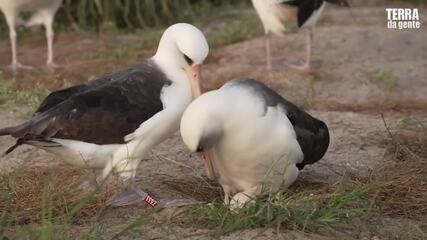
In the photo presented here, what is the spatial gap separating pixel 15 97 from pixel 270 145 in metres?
3.09

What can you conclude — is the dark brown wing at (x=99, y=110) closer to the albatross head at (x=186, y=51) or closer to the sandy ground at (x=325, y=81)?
the albatross head at (x=186, y=51)

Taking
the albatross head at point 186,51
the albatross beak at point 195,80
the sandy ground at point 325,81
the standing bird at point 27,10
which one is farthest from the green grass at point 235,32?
the albatross beak at point 195,80

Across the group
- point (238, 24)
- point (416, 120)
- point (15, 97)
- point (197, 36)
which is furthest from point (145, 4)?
point (197, 36)

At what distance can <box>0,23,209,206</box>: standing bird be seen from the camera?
152 inches

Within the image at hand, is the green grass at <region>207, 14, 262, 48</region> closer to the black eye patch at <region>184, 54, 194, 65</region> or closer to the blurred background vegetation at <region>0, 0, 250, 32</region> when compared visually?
the blurred background vegetation at <region>0, 0, 250, 32</region>

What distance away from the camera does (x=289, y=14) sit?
25.7 feet

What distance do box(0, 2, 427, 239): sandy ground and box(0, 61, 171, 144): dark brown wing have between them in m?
0.39

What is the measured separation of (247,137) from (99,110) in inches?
28.9

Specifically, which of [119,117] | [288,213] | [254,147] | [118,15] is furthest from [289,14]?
[288,213]

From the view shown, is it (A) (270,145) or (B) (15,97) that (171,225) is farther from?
(B) (15,97)

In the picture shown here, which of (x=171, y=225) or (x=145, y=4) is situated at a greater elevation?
(x=171, y=225)

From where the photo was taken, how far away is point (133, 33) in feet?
32.7

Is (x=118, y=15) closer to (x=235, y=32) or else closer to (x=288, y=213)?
(x=235, y=32)

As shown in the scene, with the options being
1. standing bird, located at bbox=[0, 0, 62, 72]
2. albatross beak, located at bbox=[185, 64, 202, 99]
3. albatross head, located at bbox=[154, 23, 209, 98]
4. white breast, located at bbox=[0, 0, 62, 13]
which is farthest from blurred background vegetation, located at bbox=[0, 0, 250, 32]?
albatross beak, located at bbox=[185, 64, 202, 99]
